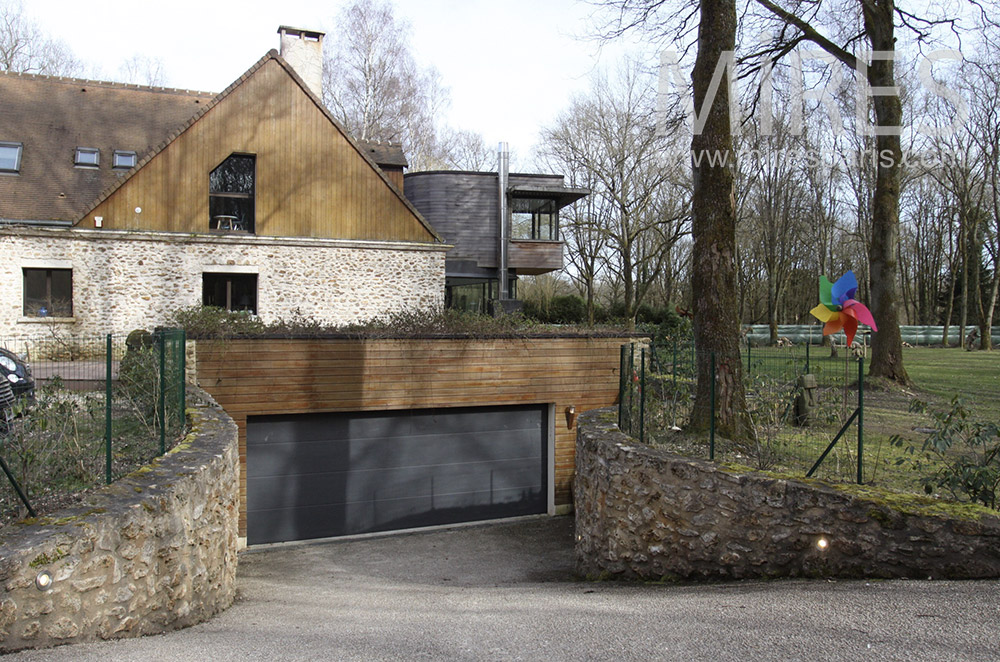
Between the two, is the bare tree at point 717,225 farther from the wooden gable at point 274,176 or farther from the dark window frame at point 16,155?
the dark window frame at point 16,155

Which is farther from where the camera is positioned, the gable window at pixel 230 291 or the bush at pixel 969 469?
the gable window at pixel 230 291

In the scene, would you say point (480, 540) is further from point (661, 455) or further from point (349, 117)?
point (349, 117)

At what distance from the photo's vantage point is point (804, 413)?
27.0 ft

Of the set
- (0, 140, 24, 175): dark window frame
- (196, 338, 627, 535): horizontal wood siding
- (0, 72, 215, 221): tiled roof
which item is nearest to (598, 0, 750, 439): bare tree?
(196, 338, 627, 535): horizontal wood siding

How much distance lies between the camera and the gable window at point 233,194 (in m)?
16.9

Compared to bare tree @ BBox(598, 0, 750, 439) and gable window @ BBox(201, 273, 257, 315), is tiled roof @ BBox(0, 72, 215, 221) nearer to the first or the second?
gable window @ BBox(201, 273, 257, 315)

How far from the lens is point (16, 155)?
1809 cm

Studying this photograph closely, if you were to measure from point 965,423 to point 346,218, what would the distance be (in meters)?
14.3

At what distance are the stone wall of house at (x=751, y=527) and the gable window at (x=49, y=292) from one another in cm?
1386

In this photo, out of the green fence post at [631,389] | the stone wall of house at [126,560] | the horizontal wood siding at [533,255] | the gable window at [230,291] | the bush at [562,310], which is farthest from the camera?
the bush at [562,310]

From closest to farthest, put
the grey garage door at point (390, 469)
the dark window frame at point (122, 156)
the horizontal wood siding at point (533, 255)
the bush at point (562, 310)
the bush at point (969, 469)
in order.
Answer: the bush at point (969, 469), the grey garage door at point (390, 469), the dark window frame at point (122, 156), the horizontal wood siding at point (533, 255), the bush at point (562, 310)

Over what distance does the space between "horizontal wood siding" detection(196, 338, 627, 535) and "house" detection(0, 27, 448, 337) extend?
6.74m

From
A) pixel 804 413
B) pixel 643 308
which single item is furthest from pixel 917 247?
pixel 804 413

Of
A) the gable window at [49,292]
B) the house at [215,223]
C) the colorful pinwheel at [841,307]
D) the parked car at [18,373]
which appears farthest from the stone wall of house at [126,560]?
the gable window at [49,292]
